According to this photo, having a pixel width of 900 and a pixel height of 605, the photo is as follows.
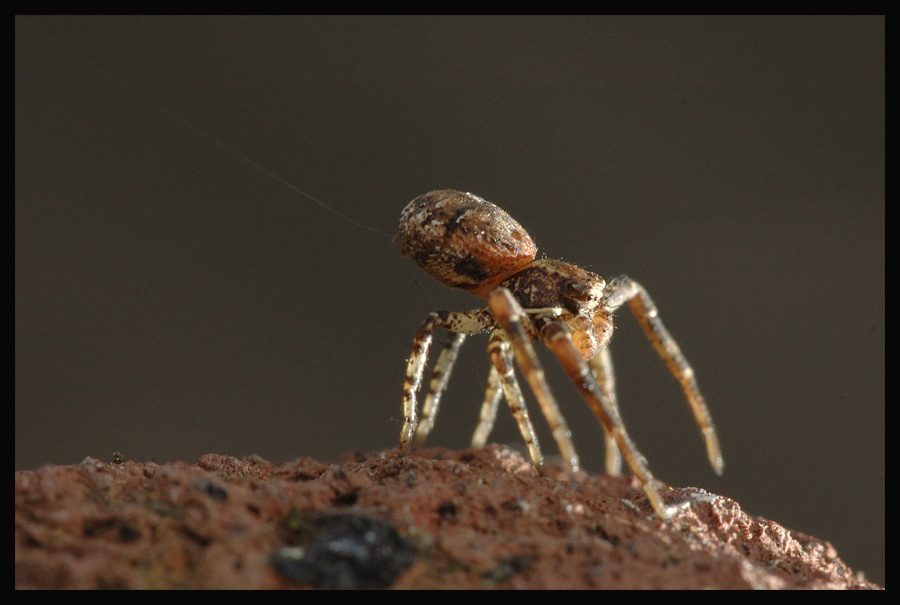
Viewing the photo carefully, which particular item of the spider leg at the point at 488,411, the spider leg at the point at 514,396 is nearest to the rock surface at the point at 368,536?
the spider leg at the point at 514,396

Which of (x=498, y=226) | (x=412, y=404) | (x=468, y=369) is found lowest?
(x=468, y=369)

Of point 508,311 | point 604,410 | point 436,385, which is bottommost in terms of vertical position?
point 436,385

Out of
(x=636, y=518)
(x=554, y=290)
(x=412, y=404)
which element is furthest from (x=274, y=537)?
(x=554, y=290)

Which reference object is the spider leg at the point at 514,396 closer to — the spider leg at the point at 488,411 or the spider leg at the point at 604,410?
the spider leg at the point at 604,410

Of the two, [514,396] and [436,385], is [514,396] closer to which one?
[514,396]

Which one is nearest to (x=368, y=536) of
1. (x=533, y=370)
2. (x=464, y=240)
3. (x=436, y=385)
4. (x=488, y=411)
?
(x=533, y=370)
